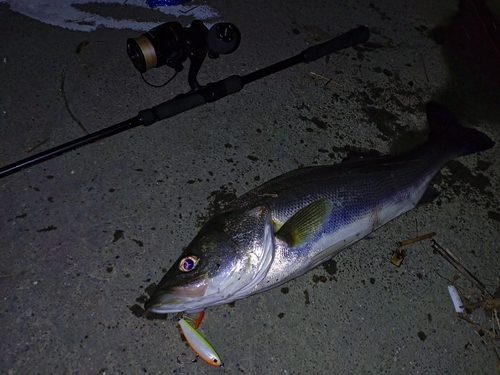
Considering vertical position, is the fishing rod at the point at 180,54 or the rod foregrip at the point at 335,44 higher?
the rod foregrip at the point at 335,44

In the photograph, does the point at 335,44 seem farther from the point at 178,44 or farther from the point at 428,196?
the point at 428,196

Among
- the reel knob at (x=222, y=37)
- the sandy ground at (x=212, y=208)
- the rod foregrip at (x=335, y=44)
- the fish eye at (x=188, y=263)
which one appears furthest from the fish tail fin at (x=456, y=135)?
the fish eye at (x=188, y=263)

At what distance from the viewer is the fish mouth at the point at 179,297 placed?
1876mm

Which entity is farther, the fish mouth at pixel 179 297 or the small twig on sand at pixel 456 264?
the small twig on sand at pixel 456 264

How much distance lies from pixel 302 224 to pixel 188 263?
2.26 feet

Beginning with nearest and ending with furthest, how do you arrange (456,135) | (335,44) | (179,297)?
(179,297)
(456,135)
(335,44)

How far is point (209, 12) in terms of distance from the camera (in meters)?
3.72

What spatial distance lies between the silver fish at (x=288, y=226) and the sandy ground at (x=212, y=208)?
0.32 meters

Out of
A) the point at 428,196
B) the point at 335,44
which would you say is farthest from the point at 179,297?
the point at 335,44

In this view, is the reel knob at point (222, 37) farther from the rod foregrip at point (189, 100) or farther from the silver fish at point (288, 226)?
the silver fish at point (288, 226)

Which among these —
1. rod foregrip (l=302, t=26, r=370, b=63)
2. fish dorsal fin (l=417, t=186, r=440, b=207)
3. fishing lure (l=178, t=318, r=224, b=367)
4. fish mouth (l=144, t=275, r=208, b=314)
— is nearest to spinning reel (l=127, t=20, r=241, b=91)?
rod foregrip (l=302, t=26, r=370, b=63)

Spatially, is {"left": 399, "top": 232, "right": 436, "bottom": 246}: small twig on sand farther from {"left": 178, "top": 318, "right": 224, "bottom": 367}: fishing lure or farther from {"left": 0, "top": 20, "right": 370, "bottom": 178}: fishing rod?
{"left": 0, "top": 20, "right": 370, "bottom": 178}: fishing rod

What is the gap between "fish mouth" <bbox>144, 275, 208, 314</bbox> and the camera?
73.9 inches

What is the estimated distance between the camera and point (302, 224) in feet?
7.06
